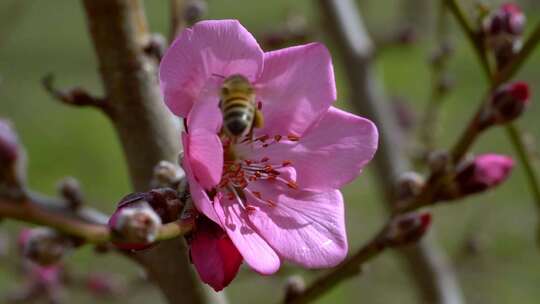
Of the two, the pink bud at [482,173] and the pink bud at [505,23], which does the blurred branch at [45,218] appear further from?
the pink bud at [505,23]

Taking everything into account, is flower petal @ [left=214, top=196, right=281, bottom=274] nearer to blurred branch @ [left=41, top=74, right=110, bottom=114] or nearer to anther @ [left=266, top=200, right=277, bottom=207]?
anther @ [left=266, top=200, right=277, bottom=207]

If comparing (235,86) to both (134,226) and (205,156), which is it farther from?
(134,226)

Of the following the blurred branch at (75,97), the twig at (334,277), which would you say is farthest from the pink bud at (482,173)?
the blurred branch at (75,97)

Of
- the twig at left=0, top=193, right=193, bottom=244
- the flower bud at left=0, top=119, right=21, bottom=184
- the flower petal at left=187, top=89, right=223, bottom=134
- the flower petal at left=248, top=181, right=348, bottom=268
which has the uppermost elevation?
the flower bud at left=0, top=119, right=21, bottom=184

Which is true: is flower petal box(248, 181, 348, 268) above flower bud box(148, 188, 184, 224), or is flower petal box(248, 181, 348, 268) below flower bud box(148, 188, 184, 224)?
below

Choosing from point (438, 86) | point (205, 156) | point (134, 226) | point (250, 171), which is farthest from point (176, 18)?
point (438, 86)

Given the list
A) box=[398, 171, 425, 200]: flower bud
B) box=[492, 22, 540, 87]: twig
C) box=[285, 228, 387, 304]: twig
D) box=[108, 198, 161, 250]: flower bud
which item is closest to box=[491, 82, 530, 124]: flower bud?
box=[492, 22, 540, 87]: twig

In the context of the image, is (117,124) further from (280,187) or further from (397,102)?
(397,102)
